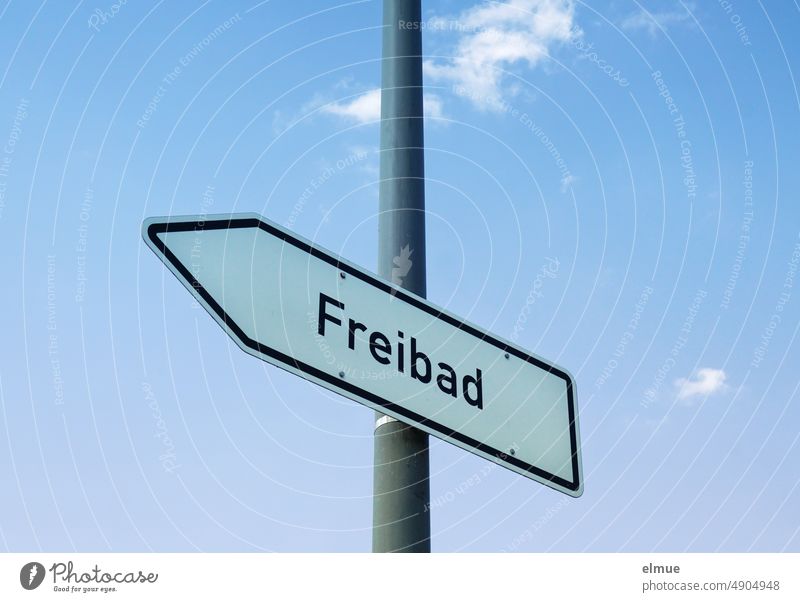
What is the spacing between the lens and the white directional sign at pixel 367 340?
2412 mm

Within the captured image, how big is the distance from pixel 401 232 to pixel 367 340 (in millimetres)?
399

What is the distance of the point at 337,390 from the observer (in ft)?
7.91

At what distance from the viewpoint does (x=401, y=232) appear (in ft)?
8.99

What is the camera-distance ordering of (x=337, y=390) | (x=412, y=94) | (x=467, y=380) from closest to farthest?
(x=337, y=390)
(x=467, y=380)
(x=412, y=94)

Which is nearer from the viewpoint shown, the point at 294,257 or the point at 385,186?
the point at 294,257

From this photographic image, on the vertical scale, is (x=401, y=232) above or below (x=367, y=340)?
above

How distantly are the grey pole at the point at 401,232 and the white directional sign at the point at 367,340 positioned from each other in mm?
99

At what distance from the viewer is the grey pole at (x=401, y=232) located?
2.40 meters

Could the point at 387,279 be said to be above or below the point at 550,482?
above

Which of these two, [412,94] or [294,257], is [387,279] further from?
[412,94]

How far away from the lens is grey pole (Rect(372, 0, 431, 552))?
2396 millimetres

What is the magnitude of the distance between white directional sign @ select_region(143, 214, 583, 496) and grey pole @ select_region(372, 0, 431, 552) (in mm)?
99
